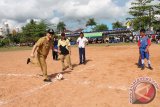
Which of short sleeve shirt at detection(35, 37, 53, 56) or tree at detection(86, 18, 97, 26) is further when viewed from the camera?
tree at detection(86, 18, 97, 26)

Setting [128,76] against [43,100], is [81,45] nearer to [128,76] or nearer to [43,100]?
[128,76]

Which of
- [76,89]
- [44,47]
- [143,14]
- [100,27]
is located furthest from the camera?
[100,27]

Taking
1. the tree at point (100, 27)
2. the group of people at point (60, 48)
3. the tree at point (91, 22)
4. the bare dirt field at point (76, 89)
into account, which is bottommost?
the bare dirt field at point (76, 89)

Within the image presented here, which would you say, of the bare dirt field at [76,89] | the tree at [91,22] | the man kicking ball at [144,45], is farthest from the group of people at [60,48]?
the tree at [91,22]

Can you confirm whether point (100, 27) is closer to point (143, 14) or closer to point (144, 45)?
point (143, 14)

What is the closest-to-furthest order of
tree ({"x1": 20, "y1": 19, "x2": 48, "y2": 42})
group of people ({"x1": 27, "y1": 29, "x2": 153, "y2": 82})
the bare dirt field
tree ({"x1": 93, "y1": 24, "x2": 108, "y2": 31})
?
the bare dirt field → group of people ({"x1": 27, "y1": 29, "x2": 153, "y2": 82}) → tree ({"x1": 20, "y1": 19, "x2": 48, "y2": 42}) → tree ({"x1": 93, "y1": 24, "x2": 108, "y2": 31})

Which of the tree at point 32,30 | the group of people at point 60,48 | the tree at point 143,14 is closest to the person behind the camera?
the group of people at point 60,48

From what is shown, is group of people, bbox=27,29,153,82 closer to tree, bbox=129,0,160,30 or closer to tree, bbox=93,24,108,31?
tree, bbox=129,0,160,30

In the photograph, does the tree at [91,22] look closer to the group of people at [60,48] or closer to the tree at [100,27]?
the tree at [100,27]

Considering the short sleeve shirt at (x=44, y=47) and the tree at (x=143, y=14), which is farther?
the tree at (x=143, y=14)

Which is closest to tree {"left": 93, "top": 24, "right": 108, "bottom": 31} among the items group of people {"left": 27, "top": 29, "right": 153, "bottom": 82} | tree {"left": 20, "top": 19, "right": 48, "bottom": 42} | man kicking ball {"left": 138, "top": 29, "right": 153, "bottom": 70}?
tree {"left": 20, "top": 19, "right": 48, "bottom": 42}

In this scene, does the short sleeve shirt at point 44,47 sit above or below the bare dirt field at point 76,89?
above

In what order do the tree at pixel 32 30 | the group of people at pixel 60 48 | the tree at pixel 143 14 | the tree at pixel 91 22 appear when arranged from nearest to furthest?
the group of people at pixel 60 48, the tree at pixel 143 14, the tree at pixel 32 30, the tree at pixel 91 22

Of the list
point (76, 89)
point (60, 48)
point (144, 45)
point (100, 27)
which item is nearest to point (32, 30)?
point (100, 27)
